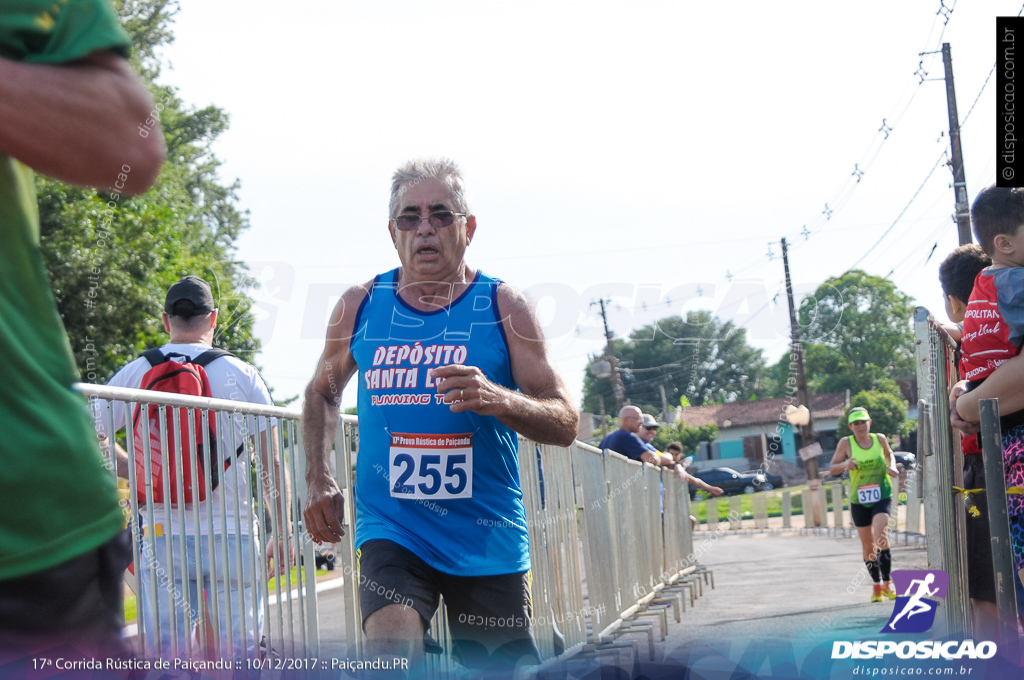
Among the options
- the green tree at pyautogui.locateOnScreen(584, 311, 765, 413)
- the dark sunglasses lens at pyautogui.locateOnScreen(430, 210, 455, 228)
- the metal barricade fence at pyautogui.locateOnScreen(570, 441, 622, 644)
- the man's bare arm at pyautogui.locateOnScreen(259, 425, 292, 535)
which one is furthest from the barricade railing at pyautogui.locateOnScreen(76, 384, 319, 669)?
the green tree at pyautogui.locateOnScreen(584, 311, 765, 413)

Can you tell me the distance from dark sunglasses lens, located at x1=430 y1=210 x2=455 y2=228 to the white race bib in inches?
346

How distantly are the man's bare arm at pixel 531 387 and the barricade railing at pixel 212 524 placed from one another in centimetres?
91

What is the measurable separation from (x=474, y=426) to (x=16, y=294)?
2.49 metres

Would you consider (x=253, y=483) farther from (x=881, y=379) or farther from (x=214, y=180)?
(x=881, y=379)

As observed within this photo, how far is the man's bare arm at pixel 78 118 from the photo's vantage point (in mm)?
1327

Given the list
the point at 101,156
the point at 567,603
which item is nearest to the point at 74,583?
the point at 101,156

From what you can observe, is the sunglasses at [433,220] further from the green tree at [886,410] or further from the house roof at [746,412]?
the house roof at [746,412]

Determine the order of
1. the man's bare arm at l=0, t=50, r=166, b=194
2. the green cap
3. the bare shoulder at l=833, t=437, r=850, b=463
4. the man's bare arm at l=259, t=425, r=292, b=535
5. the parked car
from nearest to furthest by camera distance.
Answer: the man's bare arm at l=0, t=50, r=166, b=194, the man's bare arm at l=259, t=425, r=292, b=535, the green cap, the bare shoulder at l=833, t=437, r=850, b=463, the parked car

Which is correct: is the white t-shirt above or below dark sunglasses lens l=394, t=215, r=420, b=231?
below

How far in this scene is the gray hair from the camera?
13.8 ft

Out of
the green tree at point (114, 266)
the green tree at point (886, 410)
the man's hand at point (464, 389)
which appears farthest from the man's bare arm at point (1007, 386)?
the green tree at point (886, 410)

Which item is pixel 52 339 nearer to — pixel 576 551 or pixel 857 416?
pixel 576 551

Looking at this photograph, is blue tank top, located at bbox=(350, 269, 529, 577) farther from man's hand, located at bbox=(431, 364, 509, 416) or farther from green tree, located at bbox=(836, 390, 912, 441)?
green tree, located at bbox=(836, 390, 912, 441)

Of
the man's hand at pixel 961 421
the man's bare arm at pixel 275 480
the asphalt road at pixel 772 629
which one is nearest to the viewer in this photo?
the man's hand at pixel 961 421
